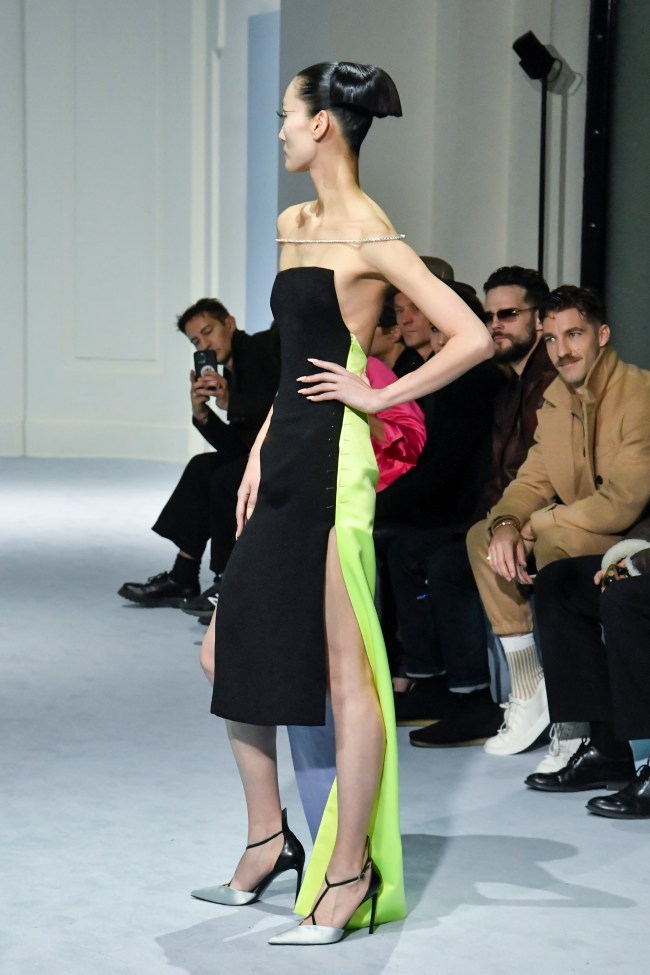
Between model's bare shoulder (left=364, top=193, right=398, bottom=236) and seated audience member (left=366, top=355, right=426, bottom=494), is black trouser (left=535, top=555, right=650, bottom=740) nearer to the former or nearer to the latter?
seated audience member (left=366, top=355, right=426, bottom=494)

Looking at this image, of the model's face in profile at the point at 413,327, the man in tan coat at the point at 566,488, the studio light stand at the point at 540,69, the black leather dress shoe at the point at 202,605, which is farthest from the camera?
the studio light stand at the point at 540,69

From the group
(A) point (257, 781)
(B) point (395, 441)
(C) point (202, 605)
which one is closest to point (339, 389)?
(B) point (395, 441)

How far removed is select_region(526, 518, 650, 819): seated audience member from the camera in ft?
9.98

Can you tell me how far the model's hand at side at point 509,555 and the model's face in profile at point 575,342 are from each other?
0.39 metres

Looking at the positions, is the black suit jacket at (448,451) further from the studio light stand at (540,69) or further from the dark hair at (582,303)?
the studio light stand at (540,69)

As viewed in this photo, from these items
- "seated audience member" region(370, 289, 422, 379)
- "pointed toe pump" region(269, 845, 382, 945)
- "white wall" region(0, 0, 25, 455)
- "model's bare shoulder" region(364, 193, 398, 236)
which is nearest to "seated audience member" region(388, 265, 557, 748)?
"seated audience member" region(370, 289, 422, 379)

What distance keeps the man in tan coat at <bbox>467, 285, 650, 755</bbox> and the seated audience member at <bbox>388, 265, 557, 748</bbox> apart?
110mm

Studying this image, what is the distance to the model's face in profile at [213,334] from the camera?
5195mm

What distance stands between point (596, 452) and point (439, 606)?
22.6 inches

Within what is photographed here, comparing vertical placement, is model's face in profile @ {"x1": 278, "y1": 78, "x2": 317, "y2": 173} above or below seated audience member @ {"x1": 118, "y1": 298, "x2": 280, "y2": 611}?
above

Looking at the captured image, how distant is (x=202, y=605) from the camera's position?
16.4 feet

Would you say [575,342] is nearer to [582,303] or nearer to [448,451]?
[582,303]

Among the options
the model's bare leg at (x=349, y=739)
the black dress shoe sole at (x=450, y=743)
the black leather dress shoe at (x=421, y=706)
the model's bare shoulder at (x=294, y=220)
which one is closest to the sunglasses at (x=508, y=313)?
the black leather dress shoe at (x=421, y=706)

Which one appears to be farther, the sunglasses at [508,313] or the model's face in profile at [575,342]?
the sunglasses at [508,313]
